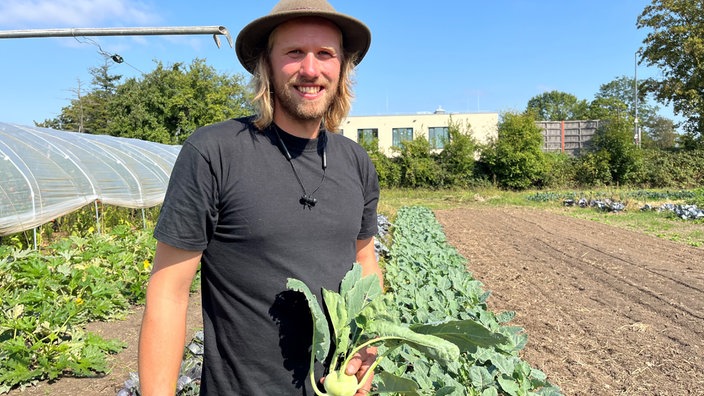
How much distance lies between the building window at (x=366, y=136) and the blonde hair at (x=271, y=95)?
1184 inches

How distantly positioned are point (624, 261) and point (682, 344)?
431cm

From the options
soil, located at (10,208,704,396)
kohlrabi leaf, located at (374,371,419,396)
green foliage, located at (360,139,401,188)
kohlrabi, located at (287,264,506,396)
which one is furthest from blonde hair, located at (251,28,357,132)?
green foliage, located at (360,139,401,188)

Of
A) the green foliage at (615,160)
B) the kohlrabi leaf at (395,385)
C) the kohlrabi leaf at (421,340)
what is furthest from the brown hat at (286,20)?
the green foliage at (615,160)

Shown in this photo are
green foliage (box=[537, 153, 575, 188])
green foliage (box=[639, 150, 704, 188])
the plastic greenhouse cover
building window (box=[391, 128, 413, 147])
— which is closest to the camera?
the plastic greenhouse cover

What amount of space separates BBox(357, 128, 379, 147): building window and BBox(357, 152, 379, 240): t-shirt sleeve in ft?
98.8

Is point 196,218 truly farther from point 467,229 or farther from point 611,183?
point 611,183

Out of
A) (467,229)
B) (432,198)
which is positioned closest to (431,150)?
(432,198)

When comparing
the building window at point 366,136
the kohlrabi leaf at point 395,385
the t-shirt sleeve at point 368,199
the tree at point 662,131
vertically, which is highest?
the tree at point 662,131

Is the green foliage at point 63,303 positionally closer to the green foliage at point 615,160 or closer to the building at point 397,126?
the green foliage at point 615,160

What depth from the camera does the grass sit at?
44.7 ft

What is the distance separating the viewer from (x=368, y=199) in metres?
1.98

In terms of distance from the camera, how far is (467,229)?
1455 cm

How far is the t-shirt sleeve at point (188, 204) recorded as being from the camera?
1420mm

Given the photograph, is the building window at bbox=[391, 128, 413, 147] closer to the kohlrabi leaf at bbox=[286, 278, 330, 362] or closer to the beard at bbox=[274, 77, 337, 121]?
the beard at bbox=[274, 77, 337, 121]
